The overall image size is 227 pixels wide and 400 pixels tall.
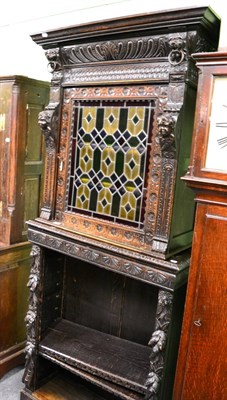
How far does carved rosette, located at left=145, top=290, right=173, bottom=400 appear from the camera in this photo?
173cm

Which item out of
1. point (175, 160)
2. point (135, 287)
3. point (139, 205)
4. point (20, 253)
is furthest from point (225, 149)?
point (20, 253)

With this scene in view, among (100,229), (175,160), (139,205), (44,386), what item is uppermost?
(175,160)

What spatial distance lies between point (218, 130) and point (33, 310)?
63.5 inches

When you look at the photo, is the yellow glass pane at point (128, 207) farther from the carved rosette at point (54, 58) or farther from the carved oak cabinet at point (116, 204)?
the carved rosette at point (54, 58)

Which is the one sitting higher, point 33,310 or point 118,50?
point 118,50

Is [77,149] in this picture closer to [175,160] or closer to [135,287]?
[175,160]

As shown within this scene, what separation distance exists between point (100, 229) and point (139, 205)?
0.28 meters

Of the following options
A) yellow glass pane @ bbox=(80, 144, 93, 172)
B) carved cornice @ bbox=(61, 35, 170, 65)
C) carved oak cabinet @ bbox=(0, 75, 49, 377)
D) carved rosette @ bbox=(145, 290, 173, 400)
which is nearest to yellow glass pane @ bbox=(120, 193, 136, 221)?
yellow glass pane @ bbox=(80, 144, 93, 172)

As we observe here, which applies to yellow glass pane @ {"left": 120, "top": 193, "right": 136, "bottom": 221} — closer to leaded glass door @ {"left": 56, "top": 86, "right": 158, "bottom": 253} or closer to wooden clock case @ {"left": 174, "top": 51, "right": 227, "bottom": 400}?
leaded glass door @ {"left": 56, "top": 86, "right": 158, "bottom": 253}

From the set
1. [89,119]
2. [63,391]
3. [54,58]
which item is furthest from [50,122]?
[63,391]

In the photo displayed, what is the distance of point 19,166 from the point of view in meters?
2.54

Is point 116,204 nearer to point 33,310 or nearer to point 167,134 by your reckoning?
point 167,134

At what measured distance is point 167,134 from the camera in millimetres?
1644

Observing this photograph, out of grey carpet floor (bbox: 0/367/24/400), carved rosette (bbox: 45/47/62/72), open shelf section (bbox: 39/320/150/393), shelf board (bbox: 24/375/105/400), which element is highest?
carved rosette (bbox: 45/47/62/72)
